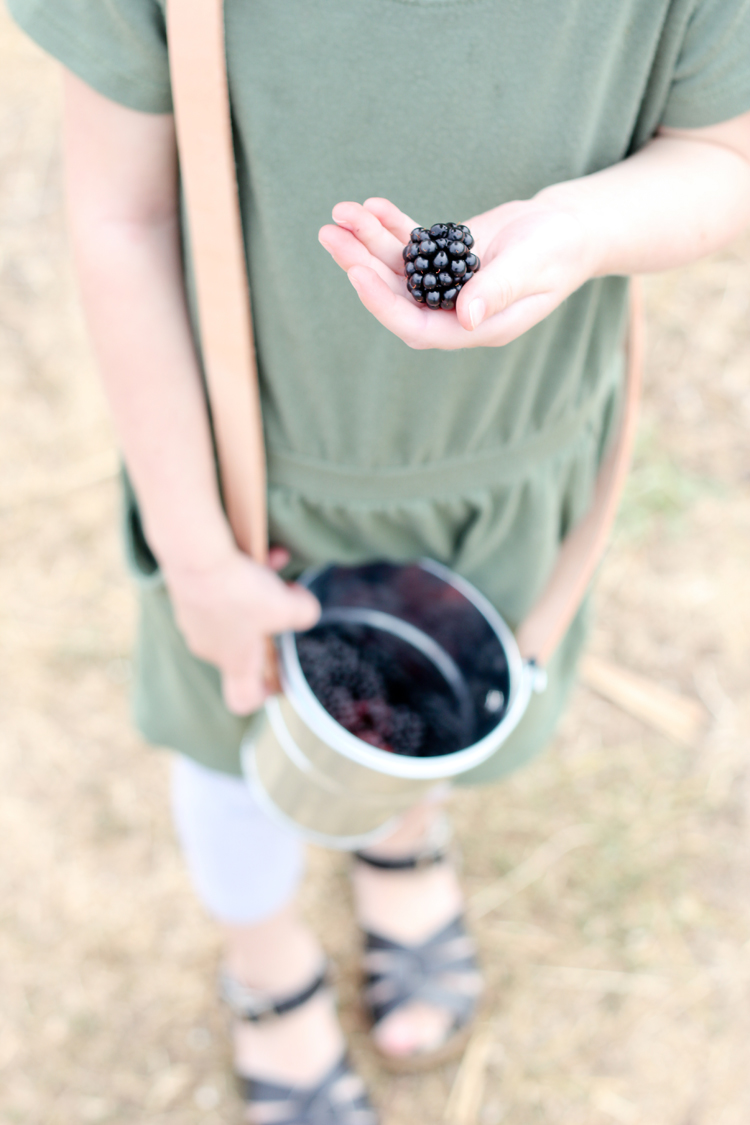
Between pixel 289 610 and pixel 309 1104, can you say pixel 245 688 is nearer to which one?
pixel 289 610

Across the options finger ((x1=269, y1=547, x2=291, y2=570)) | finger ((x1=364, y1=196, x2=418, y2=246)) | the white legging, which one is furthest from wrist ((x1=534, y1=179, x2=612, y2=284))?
the white legging

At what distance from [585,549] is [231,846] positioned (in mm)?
657

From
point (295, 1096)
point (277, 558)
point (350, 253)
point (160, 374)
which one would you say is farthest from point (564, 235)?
point (295, 1096)

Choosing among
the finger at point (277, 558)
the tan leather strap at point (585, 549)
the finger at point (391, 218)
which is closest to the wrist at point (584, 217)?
the finger at point (391, 218)

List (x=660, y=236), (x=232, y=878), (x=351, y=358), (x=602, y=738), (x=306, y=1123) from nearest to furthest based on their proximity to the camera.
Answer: (x=660, y=236), (x=351, y=358), (x=232, y=878), (x=306, y=1123), (x=602, y=738)

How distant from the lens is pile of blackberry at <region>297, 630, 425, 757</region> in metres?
1.00

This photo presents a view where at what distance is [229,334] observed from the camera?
2.63ft

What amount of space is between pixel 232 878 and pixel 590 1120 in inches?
29.1

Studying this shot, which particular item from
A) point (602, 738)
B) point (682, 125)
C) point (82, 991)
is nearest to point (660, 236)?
point (682, 125)

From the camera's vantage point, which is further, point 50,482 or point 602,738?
point 50,482

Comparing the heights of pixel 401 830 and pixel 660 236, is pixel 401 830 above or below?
below

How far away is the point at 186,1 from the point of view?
628mm

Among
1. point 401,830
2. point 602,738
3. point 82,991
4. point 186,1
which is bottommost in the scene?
point 82,991

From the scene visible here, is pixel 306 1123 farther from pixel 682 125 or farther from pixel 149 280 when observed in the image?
pixel 682 125
